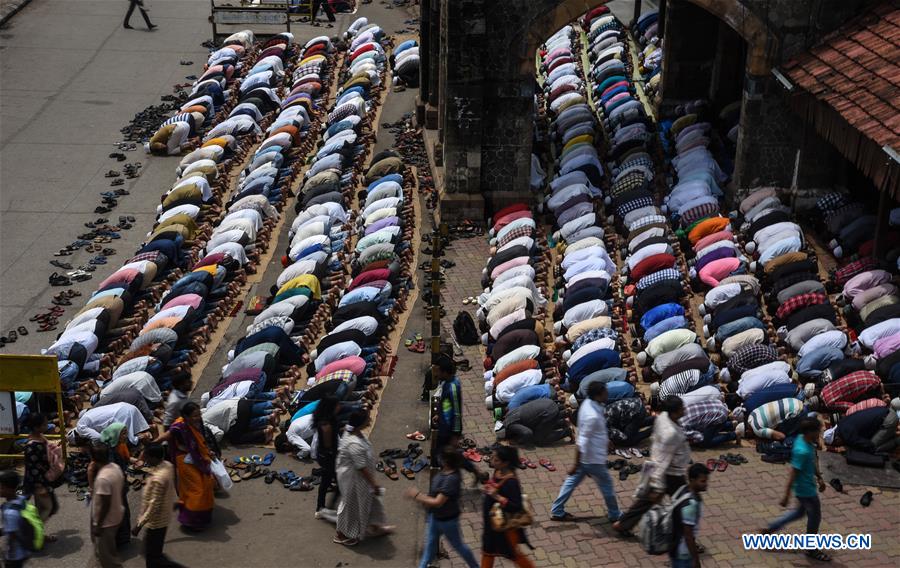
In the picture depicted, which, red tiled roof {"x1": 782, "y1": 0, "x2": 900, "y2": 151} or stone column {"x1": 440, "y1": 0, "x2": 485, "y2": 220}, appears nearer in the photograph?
red tiled roof {"x1": 782, "y1": 0, "x2": 900, "y2": 151}

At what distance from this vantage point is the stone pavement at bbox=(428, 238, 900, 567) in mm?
15141

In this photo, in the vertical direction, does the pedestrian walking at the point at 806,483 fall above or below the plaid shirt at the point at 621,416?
above

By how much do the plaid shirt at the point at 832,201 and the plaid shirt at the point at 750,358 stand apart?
5.33 metres

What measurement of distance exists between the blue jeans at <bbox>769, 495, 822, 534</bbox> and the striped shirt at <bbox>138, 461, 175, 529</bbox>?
6753 mm

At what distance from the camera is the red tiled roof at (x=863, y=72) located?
818 inches

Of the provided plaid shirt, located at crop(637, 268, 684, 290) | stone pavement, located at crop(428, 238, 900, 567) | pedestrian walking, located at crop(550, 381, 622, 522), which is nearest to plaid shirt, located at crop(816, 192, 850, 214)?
plaid shirt, located at crop(637, 268, 684, 290)

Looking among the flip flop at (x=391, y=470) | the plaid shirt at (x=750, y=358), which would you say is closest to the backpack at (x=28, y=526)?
the flip flop at (x=391, y=470)

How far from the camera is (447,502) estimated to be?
540 inches

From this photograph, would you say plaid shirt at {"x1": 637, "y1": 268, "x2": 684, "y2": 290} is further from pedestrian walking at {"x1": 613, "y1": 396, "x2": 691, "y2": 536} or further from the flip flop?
pedestrian walking at {"x1": 613, "y1": 396, "x2": 691, "y2": 536}

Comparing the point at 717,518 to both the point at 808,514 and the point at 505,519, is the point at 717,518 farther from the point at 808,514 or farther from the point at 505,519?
the point at 505,519

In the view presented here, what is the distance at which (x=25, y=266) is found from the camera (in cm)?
2677

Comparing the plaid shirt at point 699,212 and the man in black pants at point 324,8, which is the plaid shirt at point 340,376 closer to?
the plaid shirt at point 699,212

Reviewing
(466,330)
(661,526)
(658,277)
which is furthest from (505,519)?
(658,277)

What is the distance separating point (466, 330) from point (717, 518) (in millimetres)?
6794
